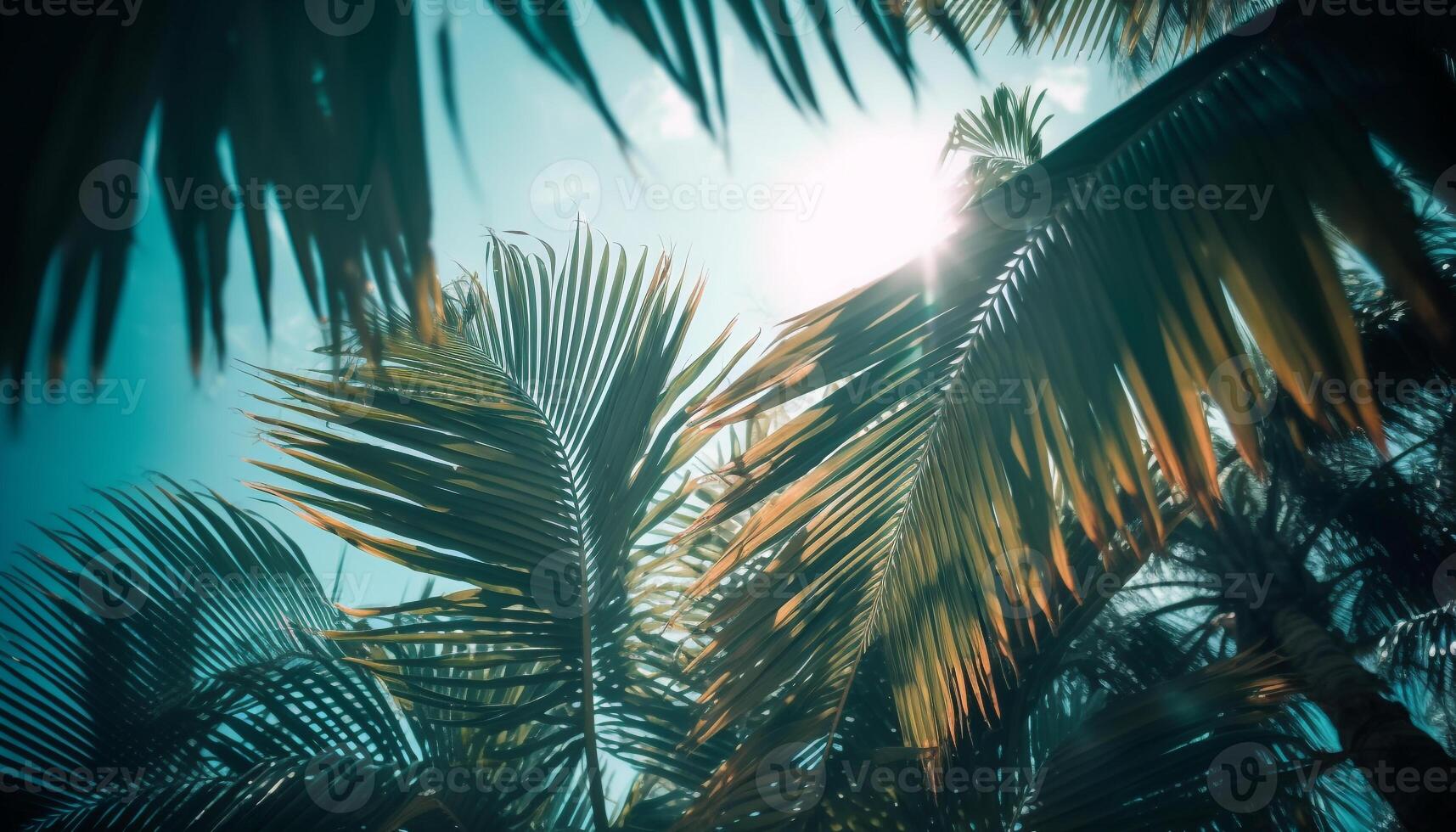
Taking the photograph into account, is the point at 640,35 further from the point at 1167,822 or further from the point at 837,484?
the point at 1167,822

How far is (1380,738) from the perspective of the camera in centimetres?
183

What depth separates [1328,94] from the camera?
1.26 m

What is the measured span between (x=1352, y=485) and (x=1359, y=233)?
358 cm

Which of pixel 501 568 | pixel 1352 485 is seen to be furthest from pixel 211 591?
pixel 1352 485
